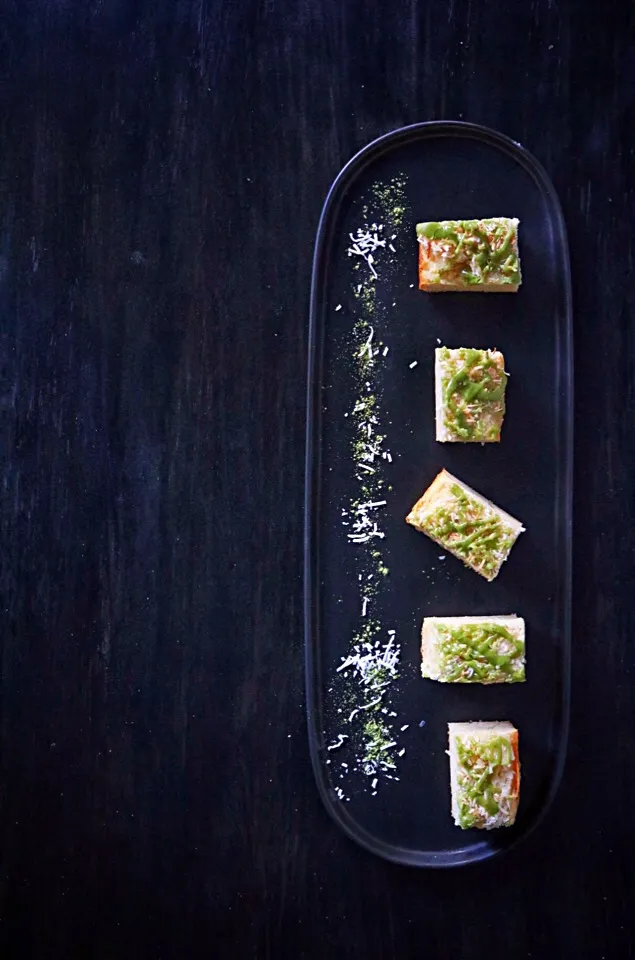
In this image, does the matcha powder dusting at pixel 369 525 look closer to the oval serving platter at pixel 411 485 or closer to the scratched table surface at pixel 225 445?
the oval serving platter at pixel 411 485

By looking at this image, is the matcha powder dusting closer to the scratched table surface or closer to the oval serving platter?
the oval serving platter

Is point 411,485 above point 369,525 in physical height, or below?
above

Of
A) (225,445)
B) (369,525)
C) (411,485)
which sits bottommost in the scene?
(369,525)

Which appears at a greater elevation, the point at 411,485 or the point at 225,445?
the point at 225,445

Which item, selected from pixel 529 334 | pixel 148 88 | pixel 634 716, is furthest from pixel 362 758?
pixel 148 88

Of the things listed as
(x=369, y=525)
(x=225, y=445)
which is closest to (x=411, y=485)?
(x=369, y=525)

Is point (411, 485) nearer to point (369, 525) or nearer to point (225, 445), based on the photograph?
point (369, 525)
